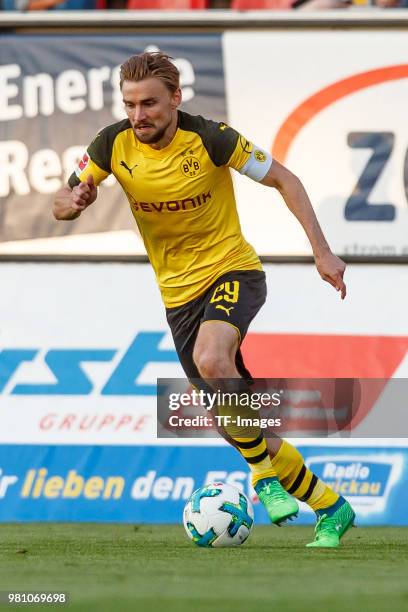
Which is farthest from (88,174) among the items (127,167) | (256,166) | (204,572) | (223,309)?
(204,572)

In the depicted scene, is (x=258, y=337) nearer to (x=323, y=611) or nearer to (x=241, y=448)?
(x=241, y=448)

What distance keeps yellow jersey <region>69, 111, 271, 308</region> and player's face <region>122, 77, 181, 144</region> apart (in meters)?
0.18

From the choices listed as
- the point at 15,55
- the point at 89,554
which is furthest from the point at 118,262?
the point at 89,554

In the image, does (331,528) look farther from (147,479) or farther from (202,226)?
(147,479)

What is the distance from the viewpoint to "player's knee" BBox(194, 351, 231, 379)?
671 centimetres

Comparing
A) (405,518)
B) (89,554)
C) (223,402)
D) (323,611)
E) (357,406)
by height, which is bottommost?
(405,518)

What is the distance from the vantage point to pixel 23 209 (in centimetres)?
976

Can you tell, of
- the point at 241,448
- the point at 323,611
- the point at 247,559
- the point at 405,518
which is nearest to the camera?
the point at 323,611

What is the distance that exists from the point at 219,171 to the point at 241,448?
1396mm

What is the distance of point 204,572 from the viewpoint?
5.63 metres

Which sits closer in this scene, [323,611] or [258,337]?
[323,611]

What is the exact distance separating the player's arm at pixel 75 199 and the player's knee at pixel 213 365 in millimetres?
902

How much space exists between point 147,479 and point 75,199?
3222 millimetres

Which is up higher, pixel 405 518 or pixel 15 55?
pixel 15 55
